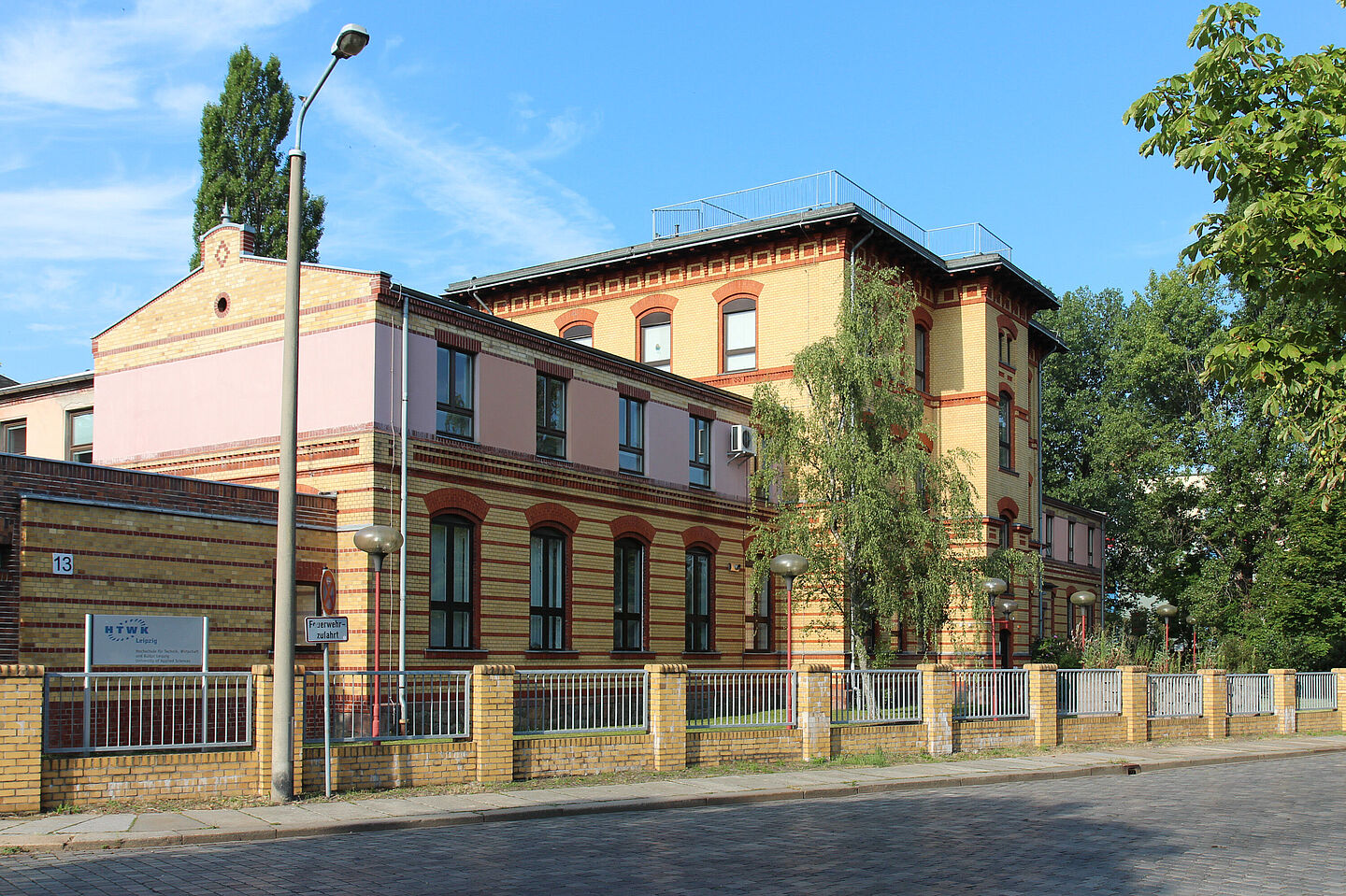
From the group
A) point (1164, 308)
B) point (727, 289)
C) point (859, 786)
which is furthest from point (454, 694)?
point (1164, 308)

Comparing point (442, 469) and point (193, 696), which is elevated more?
point (442, 469)

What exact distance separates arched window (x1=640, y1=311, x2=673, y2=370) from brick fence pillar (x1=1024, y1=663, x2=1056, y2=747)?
14.4 m

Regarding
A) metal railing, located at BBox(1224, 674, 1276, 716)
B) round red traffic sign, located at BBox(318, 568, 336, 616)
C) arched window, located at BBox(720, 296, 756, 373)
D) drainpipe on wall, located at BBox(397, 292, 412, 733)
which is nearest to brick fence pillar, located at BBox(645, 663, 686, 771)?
drainpipe on wall, located at BBox(397, 292, 412, 733)

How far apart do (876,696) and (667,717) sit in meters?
4.95

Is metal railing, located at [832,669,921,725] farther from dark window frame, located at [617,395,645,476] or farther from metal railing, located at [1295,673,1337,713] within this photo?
metal railing, located at [1295,673,1337,713]

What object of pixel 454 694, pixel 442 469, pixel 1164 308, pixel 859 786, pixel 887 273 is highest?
pixel 1164 308

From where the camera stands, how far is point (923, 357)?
35.7 metres

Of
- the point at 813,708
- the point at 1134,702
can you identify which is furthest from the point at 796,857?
the point at 1134,702

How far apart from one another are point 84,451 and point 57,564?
41.3 ft

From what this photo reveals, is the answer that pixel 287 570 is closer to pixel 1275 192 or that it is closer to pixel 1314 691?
pixel 1275 192

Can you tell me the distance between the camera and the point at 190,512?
754 inches

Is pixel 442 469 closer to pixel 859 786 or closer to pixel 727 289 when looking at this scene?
pixel 859 786

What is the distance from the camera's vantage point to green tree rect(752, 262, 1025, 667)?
998 inches

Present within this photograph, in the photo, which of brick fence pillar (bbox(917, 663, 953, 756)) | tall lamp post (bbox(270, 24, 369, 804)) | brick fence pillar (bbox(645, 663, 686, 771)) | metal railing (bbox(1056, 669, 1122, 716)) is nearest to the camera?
tall lamp post (bbox(270, 24, 369, 804))
